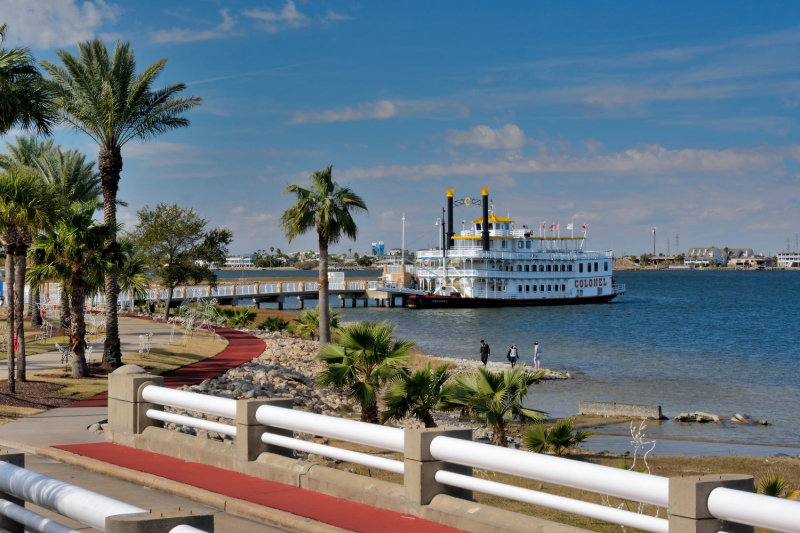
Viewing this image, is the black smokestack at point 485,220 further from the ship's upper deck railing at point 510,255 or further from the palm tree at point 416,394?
the palm tree at point 416,394

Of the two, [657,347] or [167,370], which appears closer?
[167,370]

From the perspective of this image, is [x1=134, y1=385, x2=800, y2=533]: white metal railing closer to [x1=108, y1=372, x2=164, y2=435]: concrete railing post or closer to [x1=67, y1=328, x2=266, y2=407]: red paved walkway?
[x1=108, y1=372, x2=164, y2=435]: concrete railing post

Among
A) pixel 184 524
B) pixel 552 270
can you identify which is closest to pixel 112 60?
pixel 184 524

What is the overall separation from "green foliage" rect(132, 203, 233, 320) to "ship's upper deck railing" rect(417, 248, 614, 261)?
142 feet

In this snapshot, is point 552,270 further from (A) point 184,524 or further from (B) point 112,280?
(A) point 184,524

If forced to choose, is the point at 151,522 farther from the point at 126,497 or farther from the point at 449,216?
the point at 449,216

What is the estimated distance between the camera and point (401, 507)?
7.20 metres

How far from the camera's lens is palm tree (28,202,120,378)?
21016 millimetres

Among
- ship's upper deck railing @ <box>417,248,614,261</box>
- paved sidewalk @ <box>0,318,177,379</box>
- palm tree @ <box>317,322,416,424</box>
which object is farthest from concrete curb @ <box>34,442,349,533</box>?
ship's upper deck railing @ <box>417,248,614,261</box>

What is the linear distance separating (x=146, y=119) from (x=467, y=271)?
204ft

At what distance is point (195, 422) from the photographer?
9.61 meters

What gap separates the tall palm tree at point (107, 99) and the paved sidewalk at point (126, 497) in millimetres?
13555

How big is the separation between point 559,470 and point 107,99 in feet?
68.9

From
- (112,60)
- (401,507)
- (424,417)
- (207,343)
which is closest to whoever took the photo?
(401,507)
